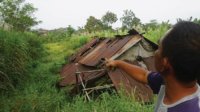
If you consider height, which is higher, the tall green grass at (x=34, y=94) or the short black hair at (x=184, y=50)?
the short black hair at (x=184, y=50)

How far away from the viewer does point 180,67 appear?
176 cm

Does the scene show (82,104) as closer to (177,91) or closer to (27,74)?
(27,74)

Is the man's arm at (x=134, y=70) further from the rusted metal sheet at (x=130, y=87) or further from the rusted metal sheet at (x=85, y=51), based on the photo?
the rusted metal sheet at (x=85, y=51)

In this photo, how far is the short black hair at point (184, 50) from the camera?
5.63 ft

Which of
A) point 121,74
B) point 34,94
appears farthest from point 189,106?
point 34,94

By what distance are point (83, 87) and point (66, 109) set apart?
1.04 m

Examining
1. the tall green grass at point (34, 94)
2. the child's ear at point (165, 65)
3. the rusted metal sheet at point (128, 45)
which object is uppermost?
the child's ear at point (165, 65)

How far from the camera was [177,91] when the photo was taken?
1853 millimetres

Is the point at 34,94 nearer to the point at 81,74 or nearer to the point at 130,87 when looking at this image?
the point at 81,74

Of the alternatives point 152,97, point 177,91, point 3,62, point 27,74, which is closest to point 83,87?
point 152,97

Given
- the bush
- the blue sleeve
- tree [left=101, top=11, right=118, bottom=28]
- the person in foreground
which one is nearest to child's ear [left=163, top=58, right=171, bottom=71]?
the person in foreground

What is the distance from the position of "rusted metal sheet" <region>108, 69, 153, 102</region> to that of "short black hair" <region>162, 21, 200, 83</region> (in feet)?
15.7

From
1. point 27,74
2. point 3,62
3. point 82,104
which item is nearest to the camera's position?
point 82,104

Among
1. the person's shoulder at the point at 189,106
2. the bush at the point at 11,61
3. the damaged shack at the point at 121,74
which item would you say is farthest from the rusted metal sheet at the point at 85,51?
the person's shoulder at the point at 189,106
